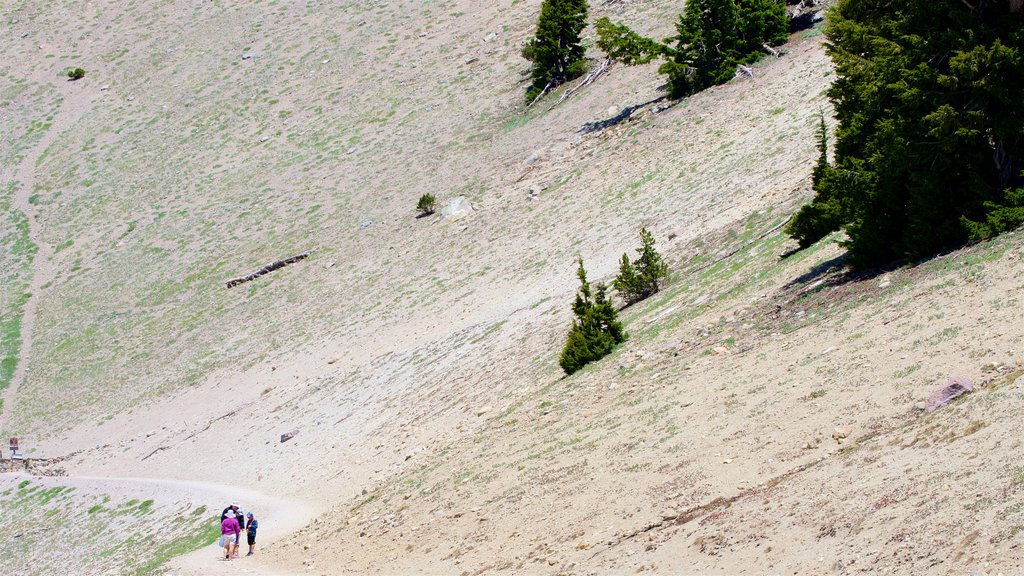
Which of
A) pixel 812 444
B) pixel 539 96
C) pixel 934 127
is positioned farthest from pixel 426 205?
pixel 812 444

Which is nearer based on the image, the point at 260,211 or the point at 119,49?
the point at 260,211

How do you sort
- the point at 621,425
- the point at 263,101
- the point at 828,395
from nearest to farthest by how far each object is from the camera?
1. the point at 828,395
2. the point at 621,425
3. the point at 263,101

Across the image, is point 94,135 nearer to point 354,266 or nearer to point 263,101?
point 263,101

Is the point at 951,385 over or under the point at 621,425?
over

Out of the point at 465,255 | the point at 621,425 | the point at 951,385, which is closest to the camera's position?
the point at 951,385

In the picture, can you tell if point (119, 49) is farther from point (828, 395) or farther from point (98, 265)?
point (828, 395)

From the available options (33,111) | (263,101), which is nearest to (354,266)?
(263,101)

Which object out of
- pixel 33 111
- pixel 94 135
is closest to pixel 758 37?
pixel 94 135

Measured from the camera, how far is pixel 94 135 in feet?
246

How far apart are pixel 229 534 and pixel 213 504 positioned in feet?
25.0

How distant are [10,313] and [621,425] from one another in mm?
47059

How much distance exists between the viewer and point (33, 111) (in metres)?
80.1

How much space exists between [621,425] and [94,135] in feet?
208

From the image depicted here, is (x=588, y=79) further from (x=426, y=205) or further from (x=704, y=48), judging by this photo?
(x=426, y=205)
